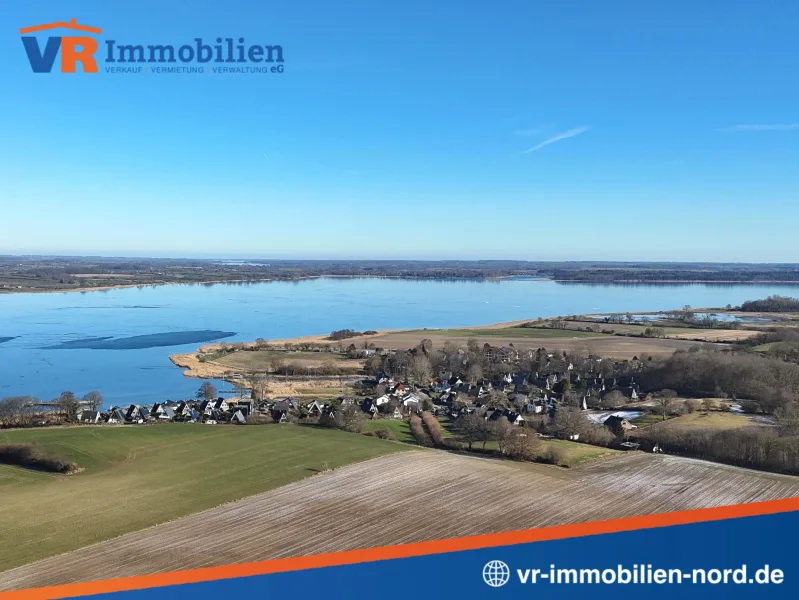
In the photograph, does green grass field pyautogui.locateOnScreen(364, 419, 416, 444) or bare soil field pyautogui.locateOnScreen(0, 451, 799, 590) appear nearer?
bare soil field pyautogui.locateOnScreen(0, 451, 799, 590)

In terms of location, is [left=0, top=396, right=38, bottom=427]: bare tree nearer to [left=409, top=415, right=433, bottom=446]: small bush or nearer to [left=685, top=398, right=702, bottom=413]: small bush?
[left=409, top=415, right=433, bottom=446]: small bush

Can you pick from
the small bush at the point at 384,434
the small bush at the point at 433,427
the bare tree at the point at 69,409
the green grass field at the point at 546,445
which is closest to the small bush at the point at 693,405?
the green grass field at the point at 546,445

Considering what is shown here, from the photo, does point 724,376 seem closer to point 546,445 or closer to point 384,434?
point 546,445

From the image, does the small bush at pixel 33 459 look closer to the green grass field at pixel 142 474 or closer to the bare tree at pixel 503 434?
the green grass field at pixel 142 474

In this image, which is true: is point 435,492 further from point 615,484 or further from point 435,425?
point 435,425

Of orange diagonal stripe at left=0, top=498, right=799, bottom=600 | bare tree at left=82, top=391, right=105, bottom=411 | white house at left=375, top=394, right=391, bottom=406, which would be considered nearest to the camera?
orange diagonal stripe at left=0, top=498, right=799, bottom=600

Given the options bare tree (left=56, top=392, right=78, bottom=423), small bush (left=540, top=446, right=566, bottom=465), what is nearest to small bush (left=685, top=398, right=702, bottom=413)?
small bush (left=540, top=446, right=566, bottom=465)
